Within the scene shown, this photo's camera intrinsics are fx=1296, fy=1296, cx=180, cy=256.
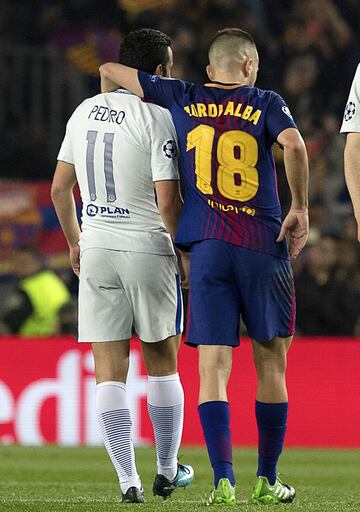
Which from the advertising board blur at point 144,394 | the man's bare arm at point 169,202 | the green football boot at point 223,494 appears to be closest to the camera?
the green football boot at point 223,494

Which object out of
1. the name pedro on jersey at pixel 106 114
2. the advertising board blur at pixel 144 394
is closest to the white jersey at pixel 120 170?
the name pedro on jersey at pixel 106 114

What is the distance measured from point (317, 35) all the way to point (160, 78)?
9633 millimetres

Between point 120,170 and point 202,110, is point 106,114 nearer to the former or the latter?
point 120,170

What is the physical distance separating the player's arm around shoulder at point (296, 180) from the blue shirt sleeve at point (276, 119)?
0.03 meters

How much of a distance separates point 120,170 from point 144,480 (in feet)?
9.20

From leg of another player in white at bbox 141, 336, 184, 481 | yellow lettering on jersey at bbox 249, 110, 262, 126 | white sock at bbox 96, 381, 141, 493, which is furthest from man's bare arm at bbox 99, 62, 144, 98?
white sock at bbox 96, 381, 141, 493

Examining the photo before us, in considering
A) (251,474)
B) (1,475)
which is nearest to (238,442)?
(251,474)

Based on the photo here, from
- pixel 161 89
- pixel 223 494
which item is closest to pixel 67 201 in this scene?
pixel 161 89

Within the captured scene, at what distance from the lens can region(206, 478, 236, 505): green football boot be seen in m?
5.41

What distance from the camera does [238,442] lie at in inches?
449

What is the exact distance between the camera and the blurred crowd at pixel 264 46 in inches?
560

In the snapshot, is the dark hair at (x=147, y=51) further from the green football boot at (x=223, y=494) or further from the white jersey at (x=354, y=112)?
the green football boot at (x=223, y=494)

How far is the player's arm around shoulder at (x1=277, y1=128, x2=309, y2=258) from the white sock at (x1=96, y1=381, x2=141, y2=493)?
3.42 ft

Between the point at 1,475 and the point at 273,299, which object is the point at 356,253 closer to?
the point at 1,475
